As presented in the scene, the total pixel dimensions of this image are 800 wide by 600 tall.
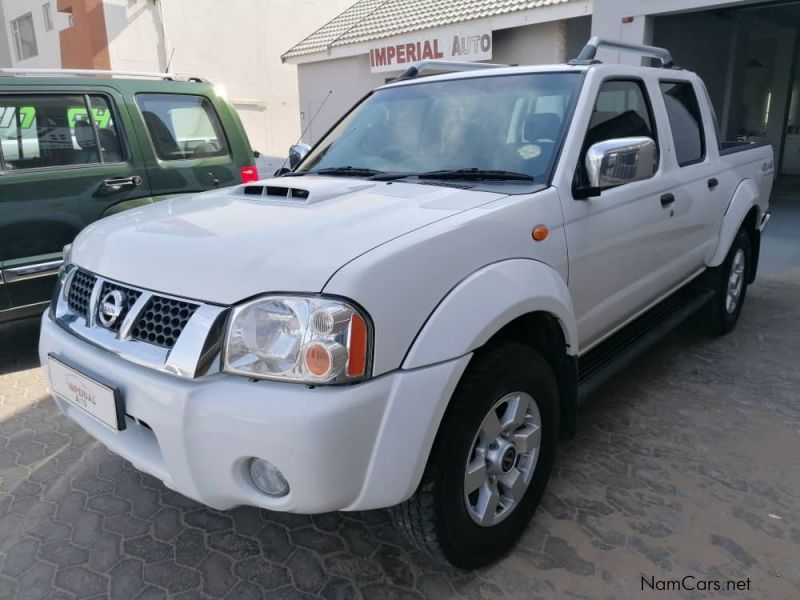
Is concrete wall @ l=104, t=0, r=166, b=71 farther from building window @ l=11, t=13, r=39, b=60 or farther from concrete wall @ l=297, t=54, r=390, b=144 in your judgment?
building window @ l=11, t=13, r=39, b=60

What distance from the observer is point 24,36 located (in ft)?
74.1

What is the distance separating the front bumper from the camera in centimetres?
169

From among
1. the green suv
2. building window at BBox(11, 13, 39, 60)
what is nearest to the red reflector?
the green suv

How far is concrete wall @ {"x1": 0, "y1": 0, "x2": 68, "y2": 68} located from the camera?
19953 mm

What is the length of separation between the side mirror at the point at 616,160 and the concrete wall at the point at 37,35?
21.7 metres

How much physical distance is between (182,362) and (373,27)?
1532 centimetres

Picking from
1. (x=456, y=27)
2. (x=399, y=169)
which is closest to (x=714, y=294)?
(x=399, y=169)

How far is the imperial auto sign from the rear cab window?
8327 mm

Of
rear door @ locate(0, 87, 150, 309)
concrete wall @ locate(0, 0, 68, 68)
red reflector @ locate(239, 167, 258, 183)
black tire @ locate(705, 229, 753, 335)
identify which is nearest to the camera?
rear door @ locate(0, 87, 150, 309)

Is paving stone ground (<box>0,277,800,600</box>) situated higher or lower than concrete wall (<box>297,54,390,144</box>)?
lower

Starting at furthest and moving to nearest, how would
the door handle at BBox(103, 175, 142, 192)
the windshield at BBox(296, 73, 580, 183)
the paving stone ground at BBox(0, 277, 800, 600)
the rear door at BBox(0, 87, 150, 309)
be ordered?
the door handle at BBox(103, 175, 142, 192)
the rear door at BBox(0, 87, 150, 309)
the windshield at BBox(296, 73, 580, 183)
the paving stone ground at BBox(0, 277, 800, 600)

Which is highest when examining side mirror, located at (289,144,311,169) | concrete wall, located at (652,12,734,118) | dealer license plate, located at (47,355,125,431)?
concrete wall, located at (652,12,734,118)

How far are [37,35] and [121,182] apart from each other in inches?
825

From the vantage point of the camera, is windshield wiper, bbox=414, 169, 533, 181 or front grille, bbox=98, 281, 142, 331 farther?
windshield wiper, bbox=414, 169, 533, 181
